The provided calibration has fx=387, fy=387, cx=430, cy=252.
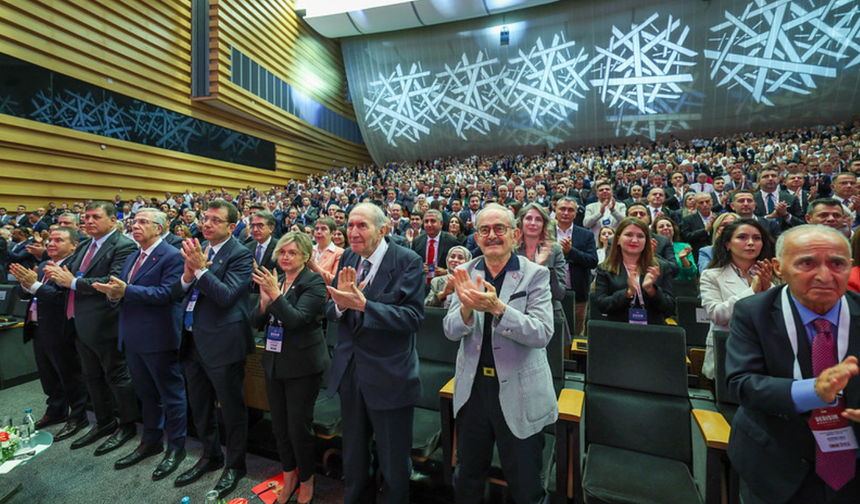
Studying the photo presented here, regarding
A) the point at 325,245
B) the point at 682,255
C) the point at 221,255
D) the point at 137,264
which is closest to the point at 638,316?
the point at 682,255

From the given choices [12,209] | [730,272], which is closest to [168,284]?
[730,272]

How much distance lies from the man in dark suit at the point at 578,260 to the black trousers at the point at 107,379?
129 inches

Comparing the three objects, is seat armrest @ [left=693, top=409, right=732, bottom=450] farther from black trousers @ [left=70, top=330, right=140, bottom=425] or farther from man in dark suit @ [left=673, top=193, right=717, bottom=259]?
black trousers @ [left=70, top=330, right=140, bottom=425]

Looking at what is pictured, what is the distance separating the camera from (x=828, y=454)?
1.08 metres

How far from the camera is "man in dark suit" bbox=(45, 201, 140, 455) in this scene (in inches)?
98.7

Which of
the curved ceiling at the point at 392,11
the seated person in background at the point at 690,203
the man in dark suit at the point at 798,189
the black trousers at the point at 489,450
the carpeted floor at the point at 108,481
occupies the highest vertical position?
the curved ceiling at the point at 392,11

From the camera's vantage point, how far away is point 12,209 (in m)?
7.33

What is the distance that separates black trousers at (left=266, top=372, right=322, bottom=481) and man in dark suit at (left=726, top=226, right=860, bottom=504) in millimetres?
1772

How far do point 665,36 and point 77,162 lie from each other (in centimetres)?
1833

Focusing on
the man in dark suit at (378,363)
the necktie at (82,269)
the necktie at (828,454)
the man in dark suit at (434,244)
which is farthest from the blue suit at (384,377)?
the man in dark suit at (434,244)

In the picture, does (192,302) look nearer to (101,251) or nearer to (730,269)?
(101,251)

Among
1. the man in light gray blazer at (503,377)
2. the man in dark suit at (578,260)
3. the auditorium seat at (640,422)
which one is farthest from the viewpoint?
the man in dark suit at (578,260)

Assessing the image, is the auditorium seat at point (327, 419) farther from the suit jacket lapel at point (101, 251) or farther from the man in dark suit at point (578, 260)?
the man in dark suit at point (578, 260)

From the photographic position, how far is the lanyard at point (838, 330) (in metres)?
1.10
